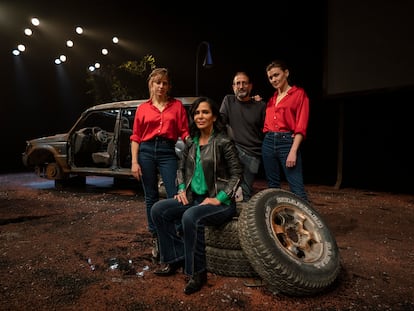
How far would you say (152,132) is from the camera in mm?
2988

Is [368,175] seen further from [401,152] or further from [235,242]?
[235,242]

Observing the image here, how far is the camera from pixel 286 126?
300cm

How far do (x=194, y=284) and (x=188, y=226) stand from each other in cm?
44

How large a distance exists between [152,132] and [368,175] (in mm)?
9843

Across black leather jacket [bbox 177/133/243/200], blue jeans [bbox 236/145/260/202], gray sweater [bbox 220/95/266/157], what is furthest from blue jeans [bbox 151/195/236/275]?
gray sweater [bbox 220/95/266/157]

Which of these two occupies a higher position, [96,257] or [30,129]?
[30,129]

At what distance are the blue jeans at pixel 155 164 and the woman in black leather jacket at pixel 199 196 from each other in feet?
0.97

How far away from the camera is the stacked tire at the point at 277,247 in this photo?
2.15m

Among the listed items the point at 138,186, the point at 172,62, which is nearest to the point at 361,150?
the point at 138,186

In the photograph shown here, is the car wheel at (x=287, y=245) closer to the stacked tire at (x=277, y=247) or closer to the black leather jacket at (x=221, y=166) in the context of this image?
the stacked tire at (x=277, y=247)

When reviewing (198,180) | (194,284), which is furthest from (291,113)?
(194,284)

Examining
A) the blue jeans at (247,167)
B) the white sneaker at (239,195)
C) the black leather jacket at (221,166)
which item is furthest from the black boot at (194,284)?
the white sneaker at (239,195)

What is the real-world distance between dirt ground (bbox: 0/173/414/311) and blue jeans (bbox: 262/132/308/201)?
2.84 feet

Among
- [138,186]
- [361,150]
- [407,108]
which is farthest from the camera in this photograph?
[361,150]
